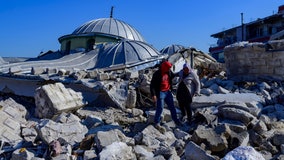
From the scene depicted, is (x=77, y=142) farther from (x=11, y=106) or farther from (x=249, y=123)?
(x=11, y=106)

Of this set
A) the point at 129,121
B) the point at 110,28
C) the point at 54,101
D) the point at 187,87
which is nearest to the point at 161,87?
the point at 187,87

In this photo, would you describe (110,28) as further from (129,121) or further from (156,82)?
(156,82)

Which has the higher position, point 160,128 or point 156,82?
point 156,82

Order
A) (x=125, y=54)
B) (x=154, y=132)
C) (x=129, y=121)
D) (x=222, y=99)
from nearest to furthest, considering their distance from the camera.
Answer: (x=154, y=132)
(x=129, y=121)
(x=222, y=99)
(x=125, y=54)

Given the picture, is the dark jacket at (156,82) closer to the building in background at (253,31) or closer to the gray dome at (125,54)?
the gray dome at (125,54)

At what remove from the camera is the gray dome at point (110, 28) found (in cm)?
2078

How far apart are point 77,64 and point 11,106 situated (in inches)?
291

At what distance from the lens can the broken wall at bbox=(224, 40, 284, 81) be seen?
8.61 metres

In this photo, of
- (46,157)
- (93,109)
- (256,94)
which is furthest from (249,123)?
(93,109)

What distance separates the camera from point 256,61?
8.90 metres

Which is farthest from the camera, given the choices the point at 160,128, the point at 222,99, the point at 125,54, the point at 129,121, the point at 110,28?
the point at 110,28

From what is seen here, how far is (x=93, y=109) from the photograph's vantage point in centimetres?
836

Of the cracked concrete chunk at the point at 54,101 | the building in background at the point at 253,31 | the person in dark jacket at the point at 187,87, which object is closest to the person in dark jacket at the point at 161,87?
the person in dark jacket at the point at 187,87

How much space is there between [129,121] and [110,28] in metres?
14.7
